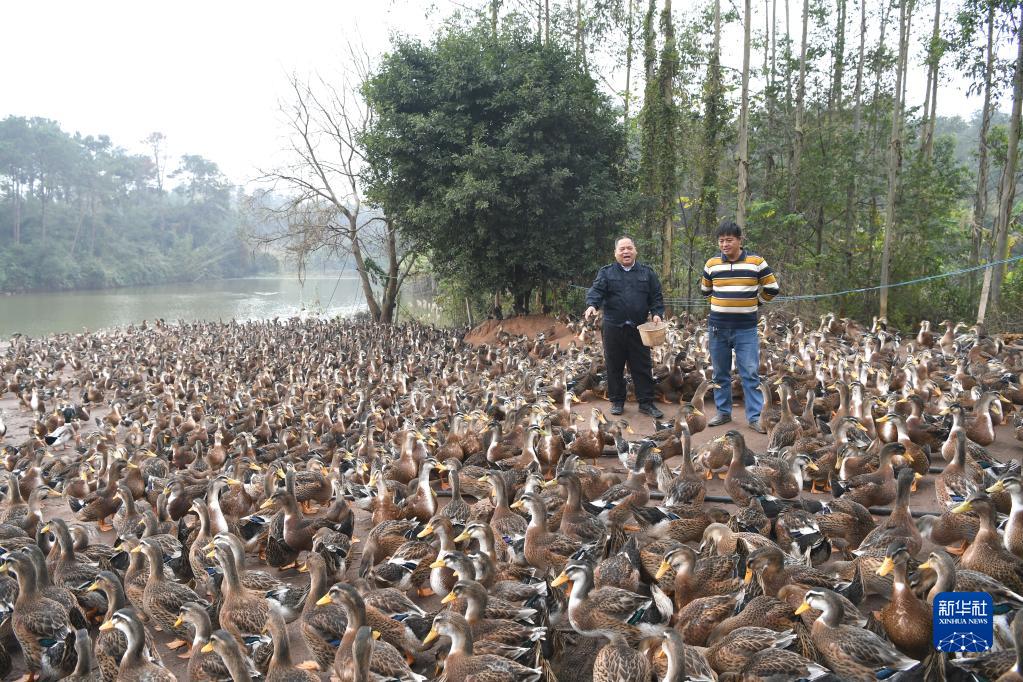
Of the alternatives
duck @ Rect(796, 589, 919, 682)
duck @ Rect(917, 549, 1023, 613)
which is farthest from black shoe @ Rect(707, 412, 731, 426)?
duck @ Rect(796, 589, 919, 682)

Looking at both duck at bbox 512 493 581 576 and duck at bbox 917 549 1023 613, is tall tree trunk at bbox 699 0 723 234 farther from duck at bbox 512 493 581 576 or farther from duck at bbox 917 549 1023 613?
duck at bbox 917 549 1023 613

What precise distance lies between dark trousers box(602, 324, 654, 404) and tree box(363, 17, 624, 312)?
9049 mm

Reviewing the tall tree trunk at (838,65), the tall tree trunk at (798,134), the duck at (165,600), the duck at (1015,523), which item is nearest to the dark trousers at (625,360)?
the duck at (1015,523)

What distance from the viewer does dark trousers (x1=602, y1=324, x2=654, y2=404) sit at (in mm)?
8750

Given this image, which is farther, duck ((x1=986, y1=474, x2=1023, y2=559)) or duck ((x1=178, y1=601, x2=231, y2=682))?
duck ((x1=986, y1=474, x2=1023, y2=559))

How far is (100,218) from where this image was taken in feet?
203

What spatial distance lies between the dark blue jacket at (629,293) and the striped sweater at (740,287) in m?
0.96

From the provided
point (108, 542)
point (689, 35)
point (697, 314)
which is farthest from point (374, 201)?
point (108, 542)

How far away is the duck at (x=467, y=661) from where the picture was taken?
365 cm

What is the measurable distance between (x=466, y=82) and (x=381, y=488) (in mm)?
14628

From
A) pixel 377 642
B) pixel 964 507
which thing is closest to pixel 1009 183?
pixel 964 507

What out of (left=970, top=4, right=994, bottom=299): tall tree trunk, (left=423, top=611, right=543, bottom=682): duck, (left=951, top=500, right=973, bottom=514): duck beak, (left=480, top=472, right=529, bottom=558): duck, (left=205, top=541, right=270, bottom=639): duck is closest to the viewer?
(left=423, top=611, right=543, bottom=682): duck

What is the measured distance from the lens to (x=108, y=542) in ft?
23.8

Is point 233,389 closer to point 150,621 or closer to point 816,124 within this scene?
point 150,621
